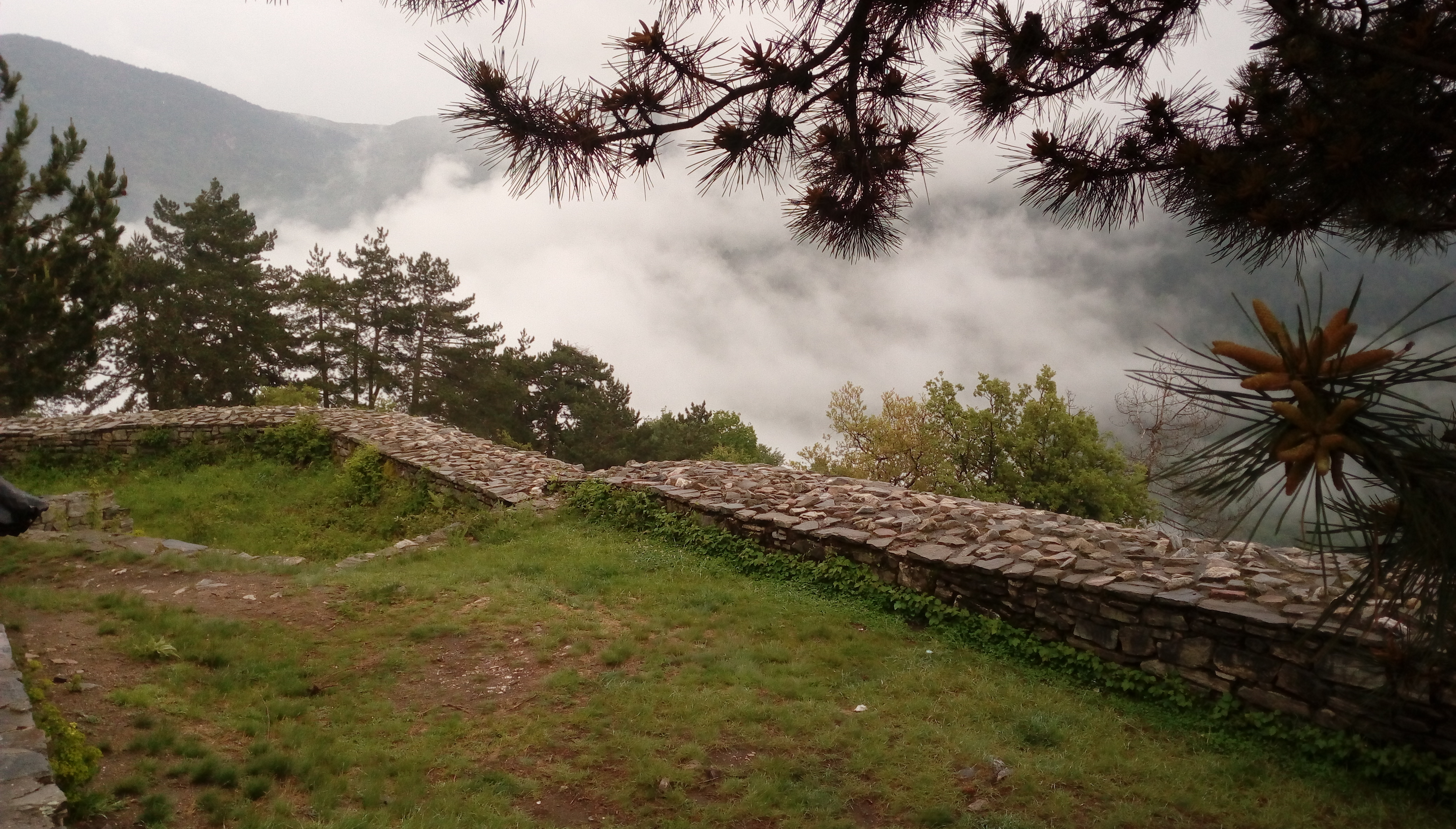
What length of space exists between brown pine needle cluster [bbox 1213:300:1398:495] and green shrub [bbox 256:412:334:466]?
14281 millimetres

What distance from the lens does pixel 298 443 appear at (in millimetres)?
13477

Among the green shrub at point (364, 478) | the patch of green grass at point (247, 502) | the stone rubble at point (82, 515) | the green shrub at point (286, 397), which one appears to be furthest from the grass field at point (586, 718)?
the green shrub at point (286, 397)

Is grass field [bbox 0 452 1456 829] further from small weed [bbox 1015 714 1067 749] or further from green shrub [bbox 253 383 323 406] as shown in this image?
green shrub [bbox 253 383 323 406]

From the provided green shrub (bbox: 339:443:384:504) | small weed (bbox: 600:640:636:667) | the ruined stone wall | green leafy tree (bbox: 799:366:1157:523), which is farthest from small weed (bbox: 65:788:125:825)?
green leafy tree (bbox: 799:366:1157:523)

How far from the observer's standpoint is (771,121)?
3.52m

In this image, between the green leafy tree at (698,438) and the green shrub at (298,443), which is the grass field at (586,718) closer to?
the green shrub at (298,443)

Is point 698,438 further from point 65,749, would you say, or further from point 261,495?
point 65,749

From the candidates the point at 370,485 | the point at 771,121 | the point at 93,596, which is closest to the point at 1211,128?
the point at 771,121

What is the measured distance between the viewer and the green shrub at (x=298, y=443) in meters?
13.3

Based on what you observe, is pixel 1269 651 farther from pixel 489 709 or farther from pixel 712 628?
pixel 489 709

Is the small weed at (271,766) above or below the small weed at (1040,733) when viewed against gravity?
below

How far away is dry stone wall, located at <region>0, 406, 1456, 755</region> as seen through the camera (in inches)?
160

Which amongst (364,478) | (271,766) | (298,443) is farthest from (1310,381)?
(298,443)

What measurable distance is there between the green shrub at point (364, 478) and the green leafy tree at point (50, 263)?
6.20 m
